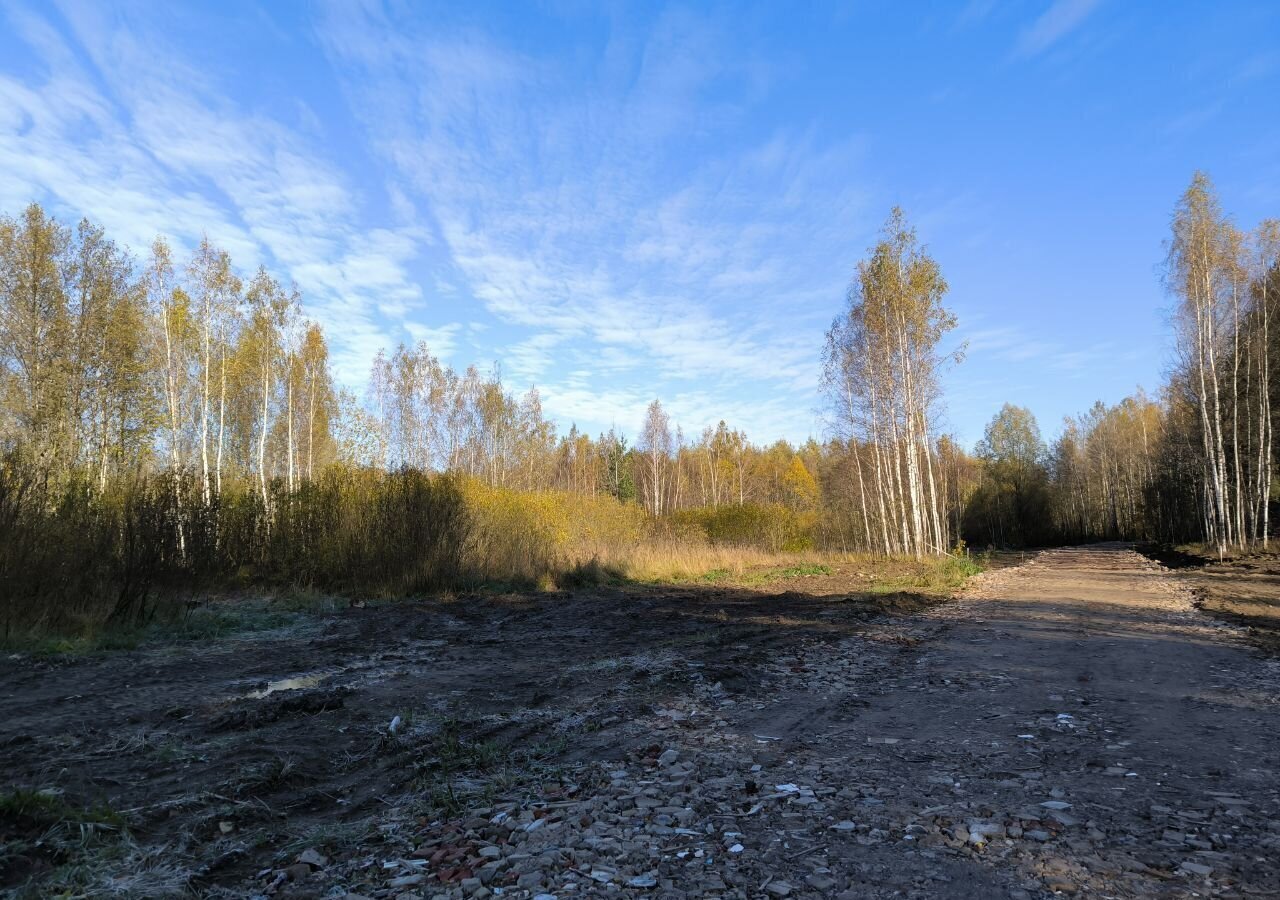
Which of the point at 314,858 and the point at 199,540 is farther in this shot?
the point at 199,540

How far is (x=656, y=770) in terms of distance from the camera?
13.5ft

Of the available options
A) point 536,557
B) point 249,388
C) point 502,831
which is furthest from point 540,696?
point 249,388

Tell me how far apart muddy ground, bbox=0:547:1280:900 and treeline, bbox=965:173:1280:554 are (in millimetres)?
20127

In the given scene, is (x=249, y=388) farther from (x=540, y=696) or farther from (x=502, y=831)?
(x=502, y=831)

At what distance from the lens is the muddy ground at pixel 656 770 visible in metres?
2.80

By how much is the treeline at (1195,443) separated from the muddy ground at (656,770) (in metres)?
20.1

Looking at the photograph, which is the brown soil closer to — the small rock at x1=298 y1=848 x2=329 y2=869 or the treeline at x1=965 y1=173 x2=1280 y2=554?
the treeline at x1=965 y1=173 x2=1280 y2=554

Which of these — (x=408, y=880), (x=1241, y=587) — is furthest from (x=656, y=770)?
(x=1241, y=587)

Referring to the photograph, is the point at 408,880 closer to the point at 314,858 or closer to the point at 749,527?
the point at 314,858

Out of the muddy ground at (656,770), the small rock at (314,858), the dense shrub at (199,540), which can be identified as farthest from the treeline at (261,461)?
the small rock at (314,858)

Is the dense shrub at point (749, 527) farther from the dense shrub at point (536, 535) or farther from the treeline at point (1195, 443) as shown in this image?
the treeline at point (1195, 443)

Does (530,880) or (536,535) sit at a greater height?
(536,535)

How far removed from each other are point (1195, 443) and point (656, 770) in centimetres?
3452

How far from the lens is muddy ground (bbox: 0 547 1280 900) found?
2801 millimetres
